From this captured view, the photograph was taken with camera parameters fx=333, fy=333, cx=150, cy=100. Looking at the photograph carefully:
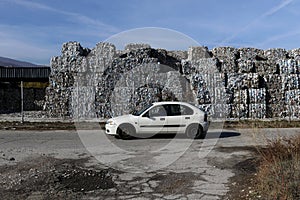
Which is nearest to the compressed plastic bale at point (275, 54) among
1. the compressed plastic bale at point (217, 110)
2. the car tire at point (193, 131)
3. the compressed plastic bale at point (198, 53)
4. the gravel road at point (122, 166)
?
the compressed plastic bale at point (198, 53)

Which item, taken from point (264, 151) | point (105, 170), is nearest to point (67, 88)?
point (105, 170)

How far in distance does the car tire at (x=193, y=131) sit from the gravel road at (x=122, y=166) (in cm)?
38

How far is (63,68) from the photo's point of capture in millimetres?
22281

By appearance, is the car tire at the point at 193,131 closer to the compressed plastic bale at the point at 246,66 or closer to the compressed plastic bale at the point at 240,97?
the compressed plastic bale at the point at 240,97

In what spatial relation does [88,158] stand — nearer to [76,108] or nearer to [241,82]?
[76,108]

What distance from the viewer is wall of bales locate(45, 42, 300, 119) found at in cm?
2044

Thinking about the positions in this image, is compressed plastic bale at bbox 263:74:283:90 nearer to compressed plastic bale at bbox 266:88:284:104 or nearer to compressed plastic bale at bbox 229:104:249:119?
compressed plastic bale at bbox 266:88:284:104

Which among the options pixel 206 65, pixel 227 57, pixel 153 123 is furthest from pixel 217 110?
pixel 153 123

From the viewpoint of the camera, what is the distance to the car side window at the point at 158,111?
1296 centimetres

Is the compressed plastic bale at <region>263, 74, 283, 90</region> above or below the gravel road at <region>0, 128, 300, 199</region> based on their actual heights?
above

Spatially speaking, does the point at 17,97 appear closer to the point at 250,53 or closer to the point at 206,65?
the point at 206,65

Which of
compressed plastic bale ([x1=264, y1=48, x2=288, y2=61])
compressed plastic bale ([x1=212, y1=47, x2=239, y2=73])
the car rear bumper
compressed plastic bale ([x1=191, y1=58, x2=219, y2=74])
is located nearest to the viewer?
the car rear bumper

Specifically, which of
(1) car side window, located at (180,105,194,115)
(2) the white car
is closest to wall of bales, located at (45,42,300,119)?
(1) car side window, located at (180,105,194,115)

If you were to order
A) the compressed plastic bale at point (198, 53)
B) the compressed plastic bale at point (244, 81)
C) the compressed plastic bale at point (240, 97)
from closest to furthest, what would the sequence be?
1. the compressed plastic bale at point (240, 97)
2. the compressed plastic bale at point (244, 81)
3. the compressed plastic bale at point (198, 53)
